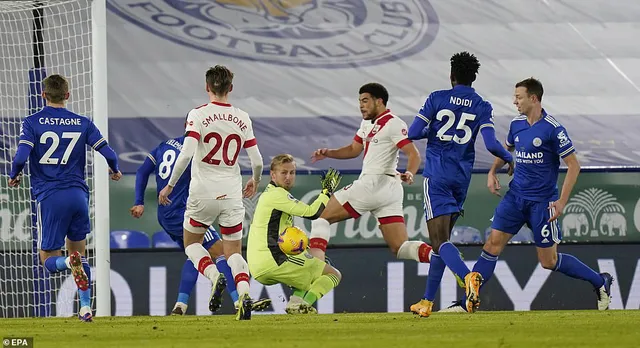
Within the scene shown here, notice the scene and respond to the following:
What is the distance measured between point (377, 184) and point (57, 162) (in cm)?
253

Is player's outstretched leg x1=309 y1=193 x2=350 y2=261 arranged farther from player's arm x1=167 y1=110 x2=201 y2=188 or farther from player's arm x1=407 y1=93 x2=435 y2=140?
player's arm x1=167 y1=110 x2=201 y2=188

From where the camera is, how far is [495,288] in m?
11.7

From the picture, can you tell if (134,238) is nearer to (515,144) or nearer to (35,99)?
(35,99)

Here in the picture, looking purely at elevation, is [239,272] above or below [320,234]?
below

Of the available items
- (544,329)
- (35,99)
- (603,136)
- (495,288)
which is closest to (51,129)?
(35,99)

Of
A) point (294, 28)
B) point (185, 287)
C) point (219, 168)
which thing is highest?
point (294, 28)

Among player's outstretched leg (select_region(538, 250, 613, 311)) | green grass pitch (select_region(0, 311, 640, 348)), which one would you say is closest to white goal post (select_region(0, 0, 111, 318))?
green grass pitch (select_region(0, 311, 640, 348))

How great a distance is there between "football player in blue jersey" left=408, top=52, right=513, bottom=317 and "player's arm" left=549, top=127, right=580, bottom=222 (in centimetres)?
64

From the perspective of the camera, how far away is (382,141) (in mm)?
9547

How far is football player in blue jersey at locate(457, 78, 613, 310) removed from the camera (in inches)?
349

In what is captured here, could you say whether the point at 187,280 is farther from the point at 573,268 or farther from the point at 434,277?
the point at 573,268

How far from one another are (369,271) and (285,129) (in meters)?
2.53

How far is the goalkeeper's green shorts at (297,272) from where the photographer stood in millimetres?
8820

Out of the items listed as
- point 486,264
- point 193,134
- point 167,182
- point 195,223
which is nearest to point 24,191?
point 167,182
